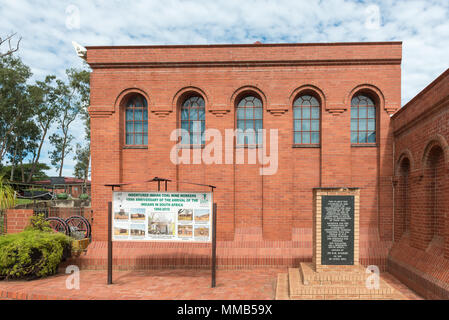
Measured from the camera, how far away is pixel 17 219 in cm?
927

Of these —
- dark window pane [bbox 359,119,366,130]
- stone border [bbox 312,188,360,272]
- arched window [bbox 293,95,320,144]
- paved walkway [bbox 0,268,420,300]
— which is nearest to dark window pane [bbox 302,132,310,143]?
arched window [bbox 293,95,320,144]

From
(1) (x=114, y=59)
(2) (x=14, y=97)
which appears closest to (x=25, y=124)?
(2) (x=14, y=97)

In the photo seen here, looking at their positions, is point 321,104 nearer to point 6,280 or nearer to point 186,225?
point 186,225

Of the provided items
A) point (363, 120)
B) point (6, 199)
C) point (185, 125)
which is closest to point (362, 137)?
point (363, 120)

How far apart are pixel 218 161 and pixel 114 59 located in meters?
5.38

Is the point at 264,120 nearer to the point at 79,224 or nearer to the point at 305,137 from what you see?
the point at 305,137

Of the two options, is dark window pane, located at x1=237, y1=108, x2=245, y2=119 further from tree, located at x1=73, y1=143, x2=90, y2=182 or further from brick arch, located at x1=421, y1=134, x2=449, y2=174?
tree, located at x1=73, y1=143, x2=90, y2=182

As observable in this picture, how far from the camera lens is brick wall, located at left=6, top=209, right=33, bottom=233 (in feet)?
30.3

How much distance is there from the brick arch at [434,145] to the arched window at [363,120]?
2.46 m

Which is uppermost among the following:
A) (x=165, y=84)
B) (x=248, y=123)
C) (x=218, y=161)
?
(x=165, y=84)

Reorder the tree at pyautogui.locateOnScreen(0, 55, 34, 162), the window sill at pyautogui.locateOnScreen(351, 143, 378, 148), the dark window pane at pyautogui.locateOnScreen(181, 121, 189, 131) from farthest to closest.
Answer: the tree at pyautogui.locateOnScreen(0, 55, 34, 162) < the dark window pane at pyautogui.locateOnScreen(181, 121, 189, 131) < the window sill at pyautogui.locateOnScreen(351, 143, 378, 148)

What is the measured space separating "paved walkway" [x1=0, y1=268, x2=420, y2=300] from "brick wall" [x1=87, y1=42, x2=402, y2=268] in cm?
163

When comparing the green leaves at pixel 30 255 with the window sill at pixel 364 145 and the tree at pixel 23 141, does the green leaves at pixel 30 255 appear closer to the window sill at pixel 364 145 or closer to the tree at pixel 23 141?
the window sill at pixel 364 145

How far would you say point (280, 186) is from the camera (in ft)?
31.0
